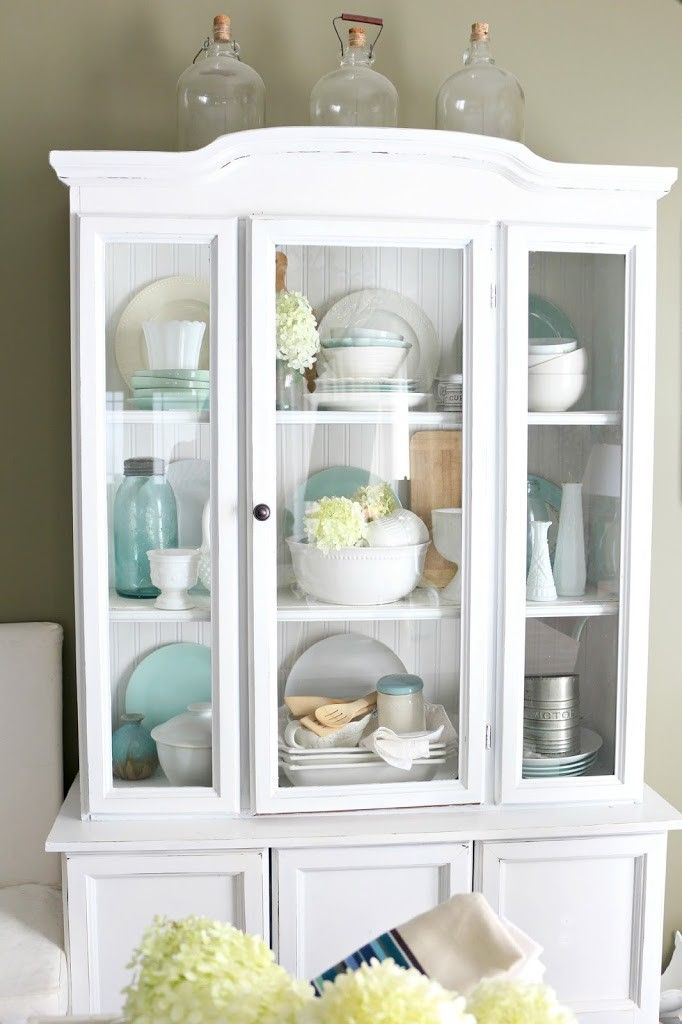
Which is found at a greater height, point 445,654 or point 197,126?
point 197,126

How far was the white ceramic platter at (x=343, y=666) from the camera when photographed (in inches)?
75.8

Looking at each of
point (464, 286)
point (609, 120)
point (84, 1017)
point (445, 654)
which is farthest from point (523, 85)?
point (84, 1017)

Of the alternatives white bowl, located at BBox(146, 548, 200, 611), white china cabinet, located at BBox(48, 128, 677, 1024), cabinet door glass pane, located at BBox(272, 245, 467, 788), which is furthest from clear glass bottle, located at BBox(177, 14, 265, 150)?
white bowl, located at BBox(146, 548, 200, 611)

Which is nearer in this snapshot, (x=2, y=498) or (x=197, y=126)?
(x=197, y=126)

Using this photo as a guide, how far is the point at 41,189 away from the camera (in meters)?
2.13

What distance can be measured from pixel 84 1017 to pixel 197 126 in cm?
162

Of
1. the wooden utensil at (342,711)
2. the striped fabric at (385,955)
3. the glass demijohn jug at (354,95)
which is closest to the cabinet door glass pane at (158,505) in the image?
the wooden utensil at (342,711)

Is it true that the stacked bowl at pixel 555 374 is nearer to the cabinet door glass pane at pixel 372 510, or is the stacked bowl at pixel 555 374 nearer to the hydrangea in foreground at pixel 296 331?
the cabinet door glass pane at pixel 372 510

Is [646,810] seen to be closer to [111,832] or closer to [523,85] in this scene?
[111,832]

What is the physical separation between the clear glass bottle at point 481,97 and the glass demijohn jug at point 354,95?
0.13m

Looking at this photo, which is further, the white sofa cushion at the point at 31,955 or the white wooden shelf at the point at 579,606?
the white wooden shelf at the point at 579,606

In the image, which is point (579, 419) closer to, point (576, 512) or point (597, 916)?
point (576, 512)

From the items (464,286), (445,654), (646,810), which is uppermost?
(464,286)

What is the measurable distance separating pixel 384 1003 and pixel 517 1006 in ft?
0.40
